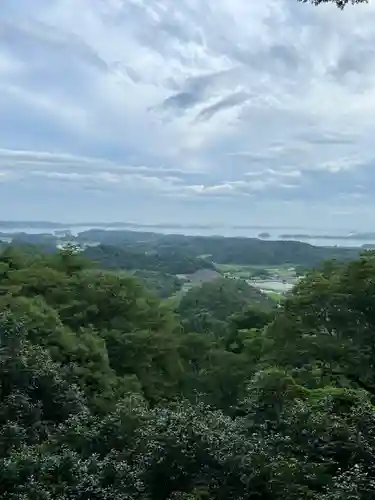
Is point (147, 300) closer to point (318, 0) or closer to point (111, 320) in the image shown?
point (111, 320)

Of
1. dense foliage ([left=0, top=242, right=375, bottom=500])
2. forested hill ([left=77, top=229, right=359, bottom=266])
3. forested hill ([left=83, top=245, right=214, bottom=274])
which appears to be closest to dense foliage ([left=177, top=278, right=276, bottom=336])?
dense foliage ([left=0, top=242, right=375, bottom=500])

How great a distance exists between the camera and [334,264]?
18.8 metres

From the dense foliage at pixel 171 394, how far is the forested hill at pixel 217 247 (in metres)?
39.5

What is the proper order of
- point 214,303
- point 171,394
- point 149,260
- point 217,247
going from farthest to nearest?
point 217,247 → point 149,260 → point 214,303 → point 171,394

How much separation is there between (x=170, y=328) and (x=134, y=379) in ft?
14.5

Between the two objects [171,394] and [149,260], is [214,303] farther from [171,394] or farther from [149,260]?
[149,260]

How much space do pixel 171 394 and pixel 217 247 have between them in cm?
6278

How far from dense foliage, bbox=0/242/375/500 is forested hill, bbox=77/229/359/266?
3948cm

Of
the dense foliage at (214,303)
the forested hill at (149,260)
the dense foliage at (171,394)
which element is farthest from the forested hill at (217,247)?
the dense foliage at (171,394)

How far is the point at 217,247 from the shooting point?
8212cm

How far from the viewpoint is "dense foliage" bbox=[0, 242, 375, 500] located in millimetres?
7492

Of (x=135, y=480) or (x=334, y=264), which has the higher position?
(x=334, y=264)

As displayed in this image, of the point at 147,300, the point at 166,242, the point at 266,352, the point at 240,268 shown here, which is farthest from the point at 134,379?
the point at 166,242

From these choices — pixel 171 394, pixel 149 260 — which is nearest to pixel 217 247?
pixel 149 260
